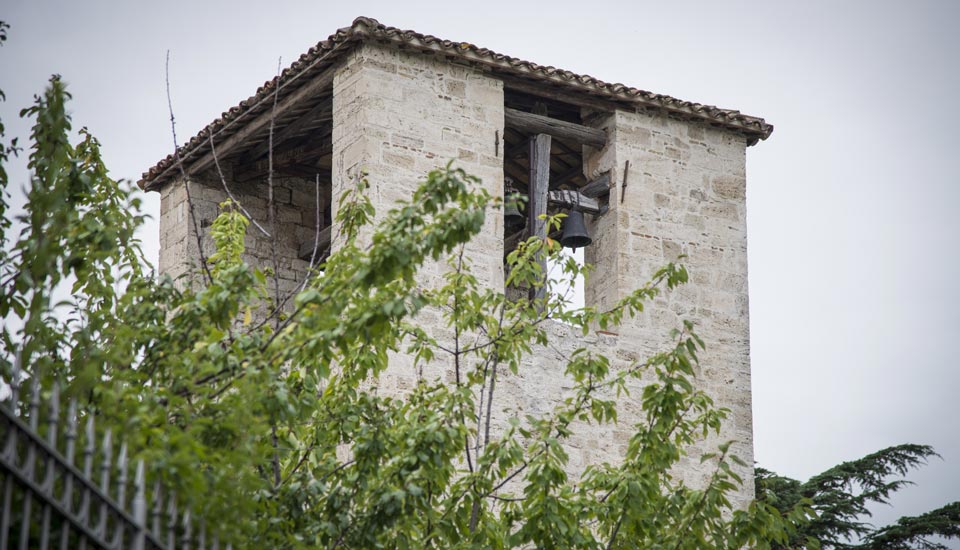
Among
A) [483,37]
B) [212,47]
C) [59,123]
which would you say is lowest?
[59,123]

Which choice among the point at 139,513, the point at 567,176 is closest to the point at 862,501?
the point at 567,176

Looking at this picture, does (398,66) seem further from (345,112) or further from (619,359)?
(619,359)

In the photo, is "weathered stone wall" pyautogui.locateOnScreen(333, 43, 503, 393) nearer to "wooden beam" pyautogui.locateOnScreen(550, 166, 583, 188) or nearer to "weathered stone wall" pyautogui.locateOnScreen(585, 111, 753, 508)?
"weathered stone wall" pyautogui.locateOnScreen(585, 111, 753, 508)

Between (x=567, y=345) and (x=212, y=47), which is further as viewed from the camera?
(x=212, y=47)

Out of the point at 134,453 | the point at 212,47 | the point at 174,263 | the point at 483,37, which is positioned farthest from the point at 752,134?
the point at 483,37

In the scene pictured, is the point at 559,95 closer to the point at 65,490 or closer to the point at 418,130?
the point at 418,130

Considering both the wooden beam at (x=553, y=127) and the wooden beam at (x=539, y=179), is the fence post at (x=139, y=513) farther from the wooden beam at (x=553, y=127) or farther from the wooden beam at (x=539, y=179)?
the wooden beam at (x=553, y=127)

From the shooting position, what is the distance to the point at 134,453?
15.1 feet

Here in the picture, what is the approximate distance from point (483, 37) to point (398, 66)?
133 ft

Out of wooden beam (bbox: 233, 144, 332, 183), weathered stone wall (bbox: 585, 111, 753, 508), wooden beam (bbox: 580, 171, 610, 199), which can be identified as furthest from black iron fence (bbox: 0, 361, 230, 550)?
wooden beam (bbox: 233, 144, 332, 183)

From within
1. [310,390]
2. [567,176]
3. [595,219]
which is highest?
[567,176]

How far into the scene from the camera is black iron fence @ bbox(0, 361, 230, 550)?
367cm

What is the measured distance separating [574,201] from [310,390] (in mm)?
4924

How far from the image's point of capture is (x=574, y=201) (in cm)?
1140
